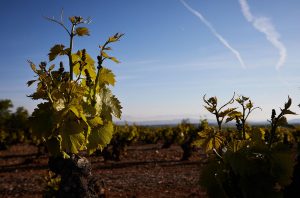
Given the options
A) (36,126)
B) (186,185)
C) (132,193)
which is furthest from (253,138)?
(186,185)

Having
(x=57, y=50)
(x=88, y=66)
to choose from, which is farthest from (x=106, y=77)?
(x=57, y=50)

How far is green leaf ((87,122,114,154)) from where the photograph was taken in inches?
139

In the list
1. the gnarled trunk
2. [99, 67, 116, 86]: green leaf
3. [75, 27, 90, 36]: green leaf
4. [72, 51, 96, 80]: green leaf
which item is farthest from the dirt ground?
[75, 27, 90, 36]: green leaf

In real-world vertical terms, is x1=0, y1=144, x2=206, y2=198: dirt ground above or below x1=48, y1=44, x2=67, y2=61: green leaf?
below

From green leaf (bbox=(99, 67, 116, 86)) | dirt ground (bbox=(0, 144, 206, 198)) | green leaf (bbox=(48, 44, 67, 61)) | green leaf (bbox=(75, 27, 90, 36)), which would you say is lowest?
dirt ground (bbox=(0, 144, 206, 198))

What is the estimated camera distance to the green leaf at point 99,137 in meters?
3.54

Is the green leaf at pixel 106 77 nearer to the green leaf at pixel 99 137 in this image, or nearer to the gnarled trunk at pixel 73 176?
the green leaf at pixel 99 137

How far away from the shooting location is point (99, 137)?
356cm

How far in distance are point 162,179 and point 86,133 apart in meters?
9.90

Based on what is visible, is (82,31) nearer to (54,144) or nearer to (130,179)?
(54,144)

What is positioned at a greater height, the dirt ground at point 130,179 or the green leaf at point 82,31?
the green leaf at point 82,31

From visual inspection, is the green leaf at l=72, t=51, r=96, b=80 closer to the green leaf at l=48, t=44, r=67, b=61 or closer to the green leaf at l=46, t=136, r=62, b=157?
the green leaf at l=48, t=44, r=67, b=61

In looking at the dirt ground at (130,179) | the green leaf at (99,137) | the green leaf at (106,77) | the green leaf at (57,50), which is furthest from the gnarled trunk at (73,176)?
the dirt ground at (130,179)

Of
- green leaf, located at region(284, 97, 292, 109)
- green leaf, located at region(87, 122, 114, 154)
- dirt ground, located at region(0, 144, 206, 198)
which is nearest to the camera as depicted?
green leaf, located at region(284, 97, 292, 109)
